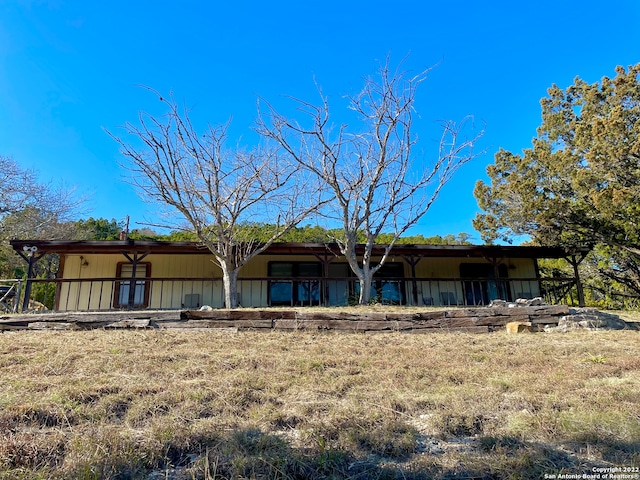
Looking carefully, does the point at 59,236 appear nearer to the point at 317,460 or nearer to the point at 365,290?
the point at 365,290

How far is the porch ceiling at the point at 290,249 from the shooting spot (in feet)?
36.7

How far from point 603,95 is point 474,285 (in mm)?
8407

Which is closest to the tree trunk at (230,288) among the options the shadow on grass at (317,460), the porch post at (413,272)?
the porch post at (413,272)

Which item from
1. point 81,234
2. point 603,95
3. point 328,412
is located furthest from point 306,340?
point 81,234

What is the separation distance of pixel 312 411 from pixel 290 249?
30.4 ft

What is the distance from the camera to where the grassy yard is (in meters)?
2.41

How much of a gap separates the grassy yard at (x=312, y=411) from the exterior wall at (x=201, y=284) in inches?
273

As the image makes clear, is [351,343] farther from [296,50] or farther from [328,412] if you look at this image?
[296,50]

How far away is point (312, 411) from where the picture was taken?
3.28 meters

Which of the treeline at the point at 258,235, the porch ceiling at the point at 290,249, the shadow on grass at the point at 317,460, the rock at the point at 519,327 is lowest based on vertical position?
the shadow on grass at the point at 317,460

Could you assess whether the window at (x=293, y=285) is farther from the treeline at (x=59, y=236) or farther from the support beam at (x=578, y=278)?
the support beam at (x=578, y=278)

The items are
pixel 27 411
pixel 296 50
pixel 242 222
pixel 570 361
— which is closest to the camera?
pixel 27 411

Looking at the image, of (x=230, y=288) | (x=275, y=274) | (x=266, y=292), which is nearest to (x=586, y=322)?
(x=230, y=288)

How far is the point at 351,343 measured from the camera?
20.2 feet
